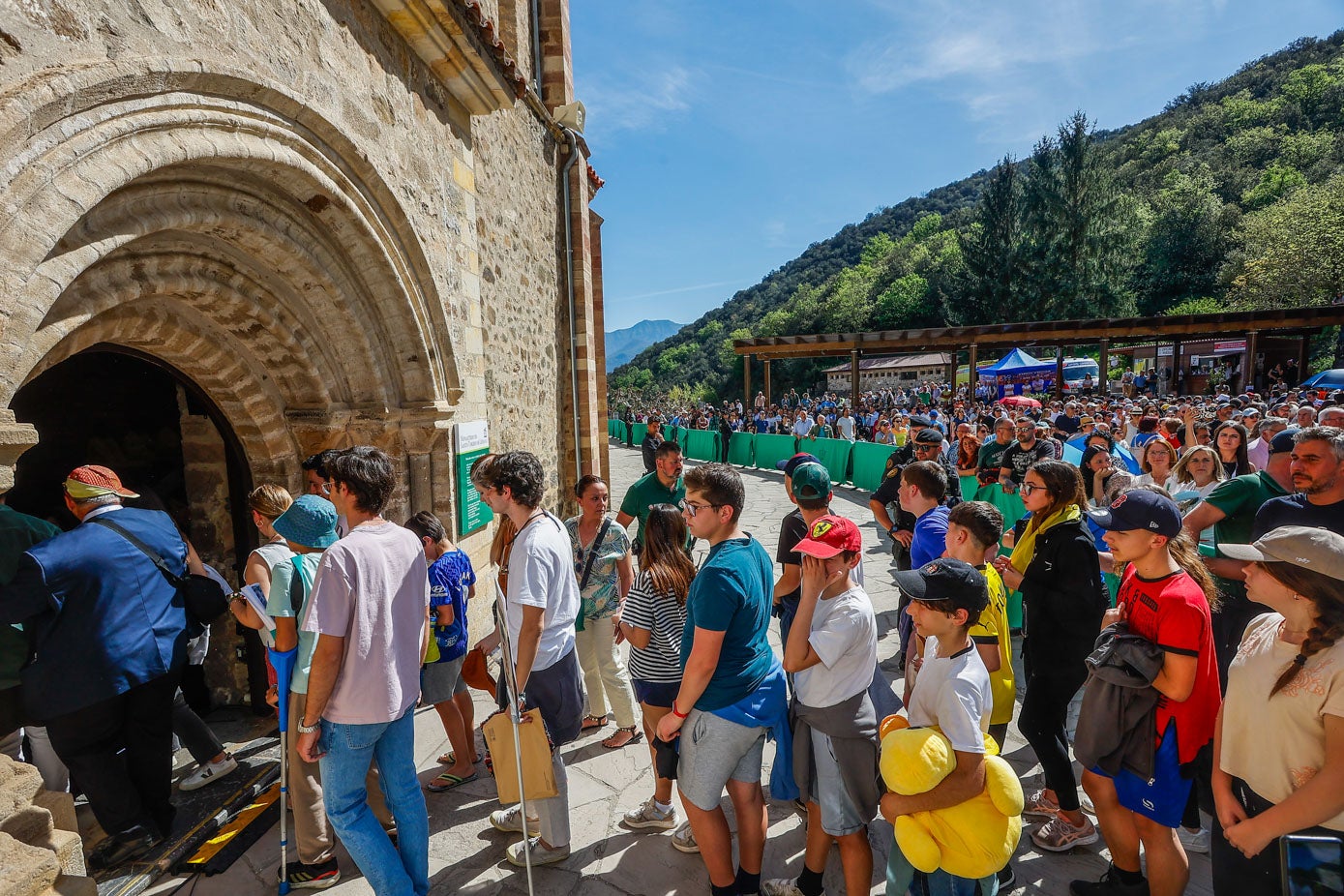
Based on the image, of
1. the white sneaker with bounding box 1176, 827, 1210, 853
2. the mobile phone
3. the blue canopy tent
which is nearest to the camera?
the mobile phone

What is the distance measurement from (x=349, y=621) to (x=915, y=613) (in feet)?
6.48

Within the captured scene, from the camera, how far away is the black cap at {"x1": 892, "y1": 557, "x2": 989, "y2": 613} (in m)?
2.07

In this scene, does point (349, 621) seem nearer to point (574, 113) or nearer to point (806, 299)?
point (574, 113)

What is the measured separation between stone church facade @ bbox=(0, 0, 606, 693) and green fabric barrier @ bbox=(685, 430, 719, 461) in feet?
38.1

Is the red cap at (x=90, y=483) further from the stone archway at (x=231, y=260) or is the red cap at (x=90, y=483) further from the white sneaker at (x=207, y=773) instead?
the white sneaker at (x=207, y=773)

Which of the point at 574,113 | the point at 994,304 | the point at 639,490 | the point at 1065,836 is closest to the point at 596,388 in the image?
the point at 574,113

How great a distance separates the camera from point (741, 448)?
1759cm

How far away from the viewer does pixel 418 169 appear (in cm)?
453

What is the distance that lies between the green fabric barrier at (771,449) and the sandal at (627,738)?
11.5 meters

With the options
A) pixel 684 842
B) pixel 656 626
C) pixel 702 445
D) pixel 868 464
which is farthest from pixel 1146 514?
pixel 702 445

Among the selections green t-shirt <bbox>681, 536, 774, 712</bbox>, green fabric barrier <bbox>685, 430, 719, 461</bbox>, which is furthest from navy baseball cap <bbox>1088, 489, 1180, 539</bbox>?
green fabric barrier <bbox>685, 430, 719, 461</bbox>

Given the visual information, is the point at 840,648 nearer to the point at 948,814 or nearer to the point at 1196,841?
the point at 948,814

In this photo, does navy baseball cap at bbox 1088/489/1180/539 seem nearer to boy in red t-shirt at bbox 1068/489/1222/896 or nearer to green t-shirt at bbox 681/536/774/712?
boy in red t-shirt at bbox 1068/489/1222/896

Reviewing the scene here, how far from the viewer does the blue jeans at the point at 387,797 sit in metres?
2.44
